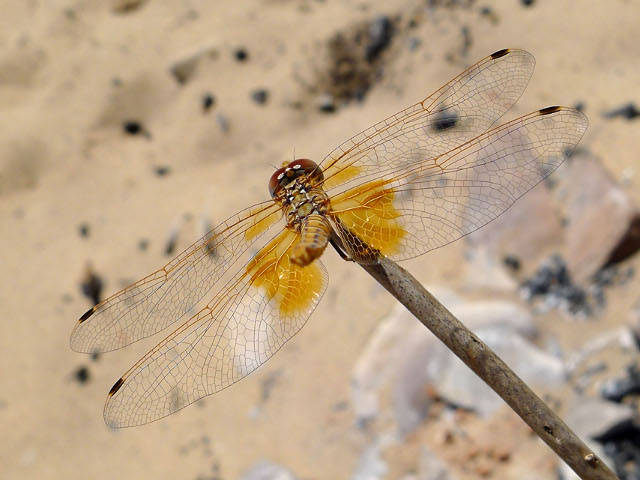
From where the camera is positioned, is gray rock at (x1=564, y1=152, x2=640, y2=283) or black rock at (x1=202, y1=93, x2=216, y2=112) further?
black rock at (x1=202, y1=93, x2=216, y2=112)

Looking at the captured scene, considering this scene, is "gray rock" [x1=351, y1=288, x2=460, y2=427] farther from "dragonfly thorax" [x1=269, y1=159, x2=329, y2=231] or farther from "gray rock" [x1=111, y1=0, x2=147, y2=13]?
"gray rock" [x1=111, y1=0, x2=147, y2=13]

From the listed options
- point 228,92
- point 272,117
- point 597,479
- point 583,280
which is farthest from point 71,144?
point 597,479

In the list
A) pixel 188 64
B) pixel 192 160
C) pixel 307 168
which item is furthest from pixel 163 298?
pixel 188 64

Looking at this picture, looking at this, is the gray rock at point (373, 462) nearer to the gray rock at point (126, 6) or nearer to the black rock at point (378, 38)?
the black rock at point (378, 38)

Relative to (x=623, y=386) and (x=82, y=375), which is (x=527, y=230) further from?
(x=82, y=375)

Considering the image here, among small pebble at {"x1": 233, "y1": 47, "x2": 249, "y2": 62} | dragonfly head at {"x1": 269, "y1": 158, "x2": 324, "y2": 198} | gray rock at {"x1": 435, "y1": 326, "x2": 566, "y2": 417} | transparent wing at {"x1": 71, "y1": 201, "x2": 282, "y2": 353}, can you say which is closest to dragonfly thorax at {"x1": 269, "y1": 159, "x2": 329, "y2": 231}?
dragonfly head at {"x1": 269, "y1": 158, "x2": 324, "y2": 198}

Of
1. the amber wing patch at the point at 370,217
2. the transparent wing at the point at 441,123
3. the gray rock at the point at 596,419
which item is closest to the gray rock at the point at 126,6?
the transparent wing at the point at 441,123

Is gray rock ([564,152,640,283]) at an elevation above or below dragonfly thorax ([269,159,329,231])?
above

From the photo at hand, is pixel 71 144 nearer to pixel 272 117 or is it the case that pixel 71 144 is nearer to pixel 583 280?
pixel 272 117
